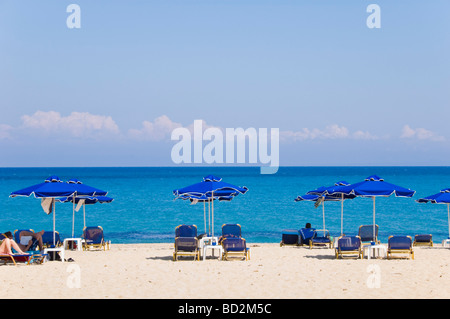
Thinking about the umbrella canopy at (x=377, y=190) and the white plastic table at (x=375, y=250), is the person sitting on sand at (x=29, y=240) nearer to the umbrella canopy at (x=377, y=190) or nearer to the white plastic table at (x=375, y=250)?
the umbrella canopy at (x=377, y=190)

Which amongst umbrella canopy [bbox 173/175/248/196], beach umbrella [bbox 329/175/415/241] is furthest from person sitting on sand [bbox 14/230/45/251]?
beach umbrella [bbox 329/175/415/241]

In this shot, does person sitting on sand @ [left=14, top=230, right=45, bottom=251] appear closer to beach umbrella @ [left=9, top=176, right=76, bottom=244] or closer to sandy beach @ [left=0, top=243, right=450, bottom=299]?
sandy beach @ [left=0, top=243, right=450, bottom=299]

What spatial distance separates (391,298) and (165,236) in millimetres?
21389

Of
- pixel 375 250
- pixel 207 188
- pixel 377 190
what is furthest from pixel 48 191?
pixel 375 250

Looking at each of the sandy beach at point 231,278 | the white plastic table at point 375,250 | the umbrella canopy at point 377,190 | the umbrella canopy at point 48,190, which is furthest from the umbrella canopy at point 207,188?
the white plastic table at point 375,250

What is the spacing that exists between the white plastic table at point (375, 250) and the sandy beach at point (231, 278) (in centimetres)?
38

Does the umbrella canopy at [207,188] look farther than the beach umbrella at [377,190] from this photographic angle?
Yes

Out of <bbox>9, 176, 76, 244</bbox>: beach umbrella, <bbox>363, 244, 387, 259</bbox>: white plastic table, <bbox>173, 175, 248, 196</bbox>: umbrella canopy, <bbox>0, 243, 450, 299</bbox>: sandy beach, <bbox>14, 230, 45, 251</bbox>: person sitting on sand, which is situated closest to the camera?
<bbox>0, 243, 450, 299</bbox>: sandy beach

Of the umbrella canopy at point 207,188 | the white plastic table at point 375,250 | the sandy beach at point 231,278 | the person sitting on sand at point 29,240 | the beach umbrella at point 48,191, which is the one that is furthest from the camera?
the umbrella canopy at point 207,188

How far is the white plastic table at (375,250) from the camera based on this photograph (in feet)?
47.7

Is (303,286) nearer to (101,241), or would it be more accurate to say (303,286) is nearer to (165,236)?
(101,241)

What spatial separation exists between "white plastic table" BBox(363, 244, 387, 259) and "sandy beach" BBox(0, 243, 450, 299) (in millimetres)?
376

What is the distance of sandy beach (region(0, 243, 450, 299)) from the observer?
31.9ft

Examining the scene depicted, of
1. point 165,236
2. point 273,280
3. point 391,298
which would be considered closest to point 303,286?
point 273,280
